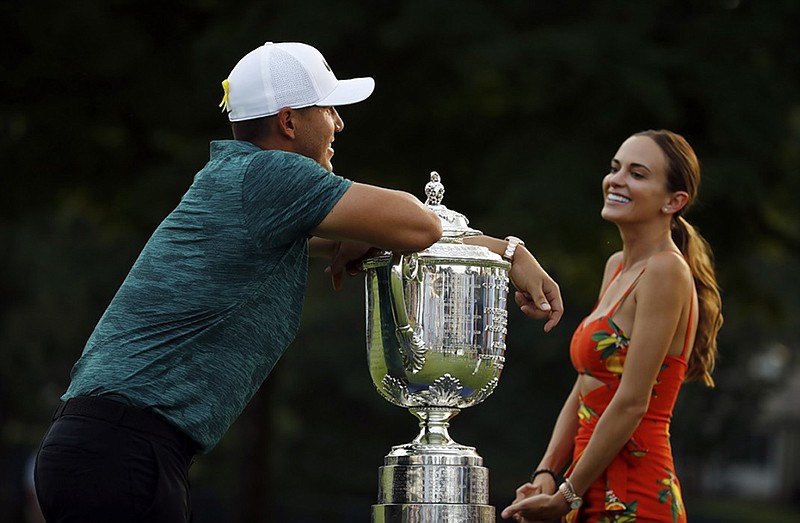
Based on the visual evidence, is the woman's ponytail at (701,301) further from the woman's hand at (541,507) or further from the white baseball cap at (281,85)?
the white baseball cap at (281,85)

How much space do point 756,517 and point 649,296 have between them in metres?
27.3

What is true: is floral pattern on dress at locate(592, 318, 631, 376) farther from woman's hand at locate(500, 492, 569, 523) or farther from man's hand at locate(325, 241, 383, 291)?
man's hand at locate(325, 241, 383, 291)

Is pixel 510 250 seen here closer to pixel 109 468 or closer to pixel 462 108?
pixel 109 468

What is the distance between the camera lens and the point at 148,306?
3.11 m

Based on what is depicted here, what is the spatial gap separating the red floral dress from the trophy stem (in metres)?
0.50

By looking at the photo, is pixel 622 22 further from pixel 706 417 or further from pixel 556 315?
pixel 706 417

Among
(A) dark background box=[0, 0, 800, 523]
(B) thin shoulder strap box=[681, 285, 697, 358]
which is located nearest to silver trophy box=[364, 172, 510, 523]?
(B) thin shoulder strap box=[681, 285, 697, 358]

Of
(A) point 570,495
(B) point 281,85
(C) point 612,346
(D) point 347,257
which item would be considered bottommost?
(A) point 570,495

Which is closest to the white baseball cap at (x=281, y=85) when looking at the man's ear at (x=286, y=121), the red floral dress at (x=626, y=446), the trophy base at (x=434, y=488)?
the man's ear at (x=286, y=121)

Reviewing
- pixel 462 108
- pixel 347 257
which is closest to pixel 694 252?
pixel 347 257

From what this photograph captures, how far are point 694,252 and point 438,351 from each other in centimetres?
106

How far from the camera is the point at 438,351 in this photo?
3537 mm

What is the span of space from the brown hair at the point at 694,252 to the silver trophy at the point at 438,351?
734 mm

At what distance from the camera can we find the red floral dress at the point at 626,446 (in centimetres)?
383
